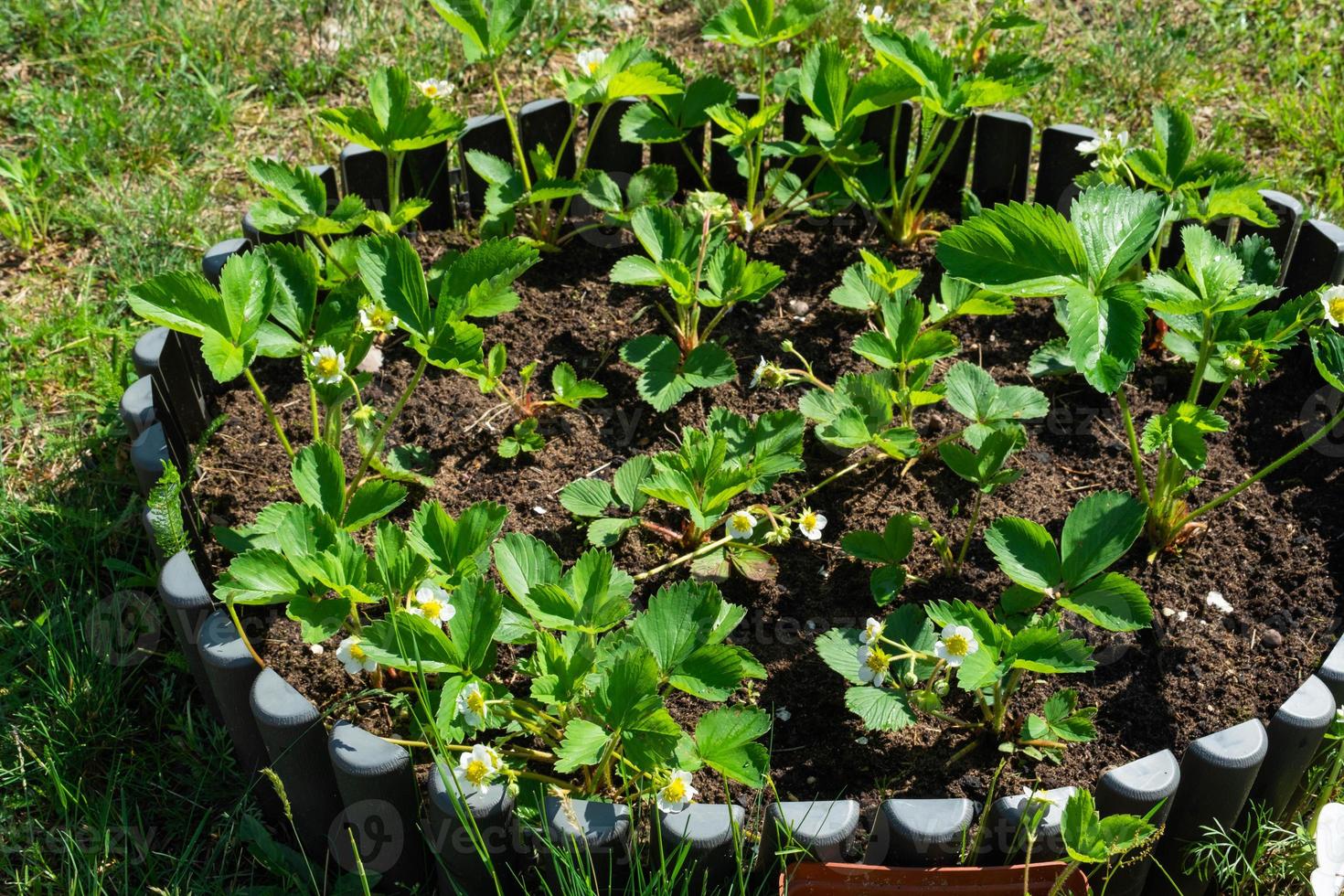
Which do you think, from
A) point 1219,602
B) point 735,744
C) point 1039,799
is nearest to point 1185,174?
point 1219,602

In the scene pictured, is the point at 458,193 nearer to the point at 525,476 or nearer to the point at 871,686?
the point at 525,476

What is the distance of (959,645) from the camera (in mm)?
1771

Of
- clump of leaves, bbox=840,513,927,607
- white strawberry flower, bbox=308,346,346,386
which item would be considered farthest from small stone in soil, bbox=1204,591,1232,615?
white strawberry flower, bbox=308,346,346,386

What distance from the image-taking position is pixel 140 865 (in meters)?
1.99

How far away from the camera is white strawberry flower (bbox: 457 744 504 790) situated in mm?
1655

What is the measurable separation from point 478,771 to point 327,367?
2.32ft

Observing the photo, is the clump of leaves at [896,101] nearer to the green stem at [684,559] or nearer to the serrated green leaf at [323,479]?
the green stem at [684,559]

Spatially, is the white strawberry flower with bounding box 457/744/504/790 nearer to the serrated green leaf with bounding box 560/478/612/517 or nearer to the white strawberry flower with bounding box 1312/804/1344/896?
the serrated green leaf with bounding box 560/478/612/517

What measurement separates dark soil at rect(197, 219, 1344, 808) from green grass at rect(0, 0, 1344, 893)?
0.29 meters

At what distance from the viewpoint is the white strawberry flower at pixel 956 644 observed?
1770 millimetres

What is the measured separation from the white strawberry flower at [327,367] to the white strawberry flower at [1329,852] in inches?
60.3

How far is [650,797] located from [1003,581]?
74 centimetres

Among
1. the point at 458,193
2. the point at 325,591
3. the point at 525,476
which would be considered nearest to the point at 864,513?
the point at 525,476

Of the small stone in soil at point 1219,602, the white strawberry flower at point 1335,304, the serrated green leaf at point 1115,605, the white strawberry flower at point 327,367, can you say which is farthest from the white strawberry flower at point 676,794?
the white strawberry flower at point 1335,304
